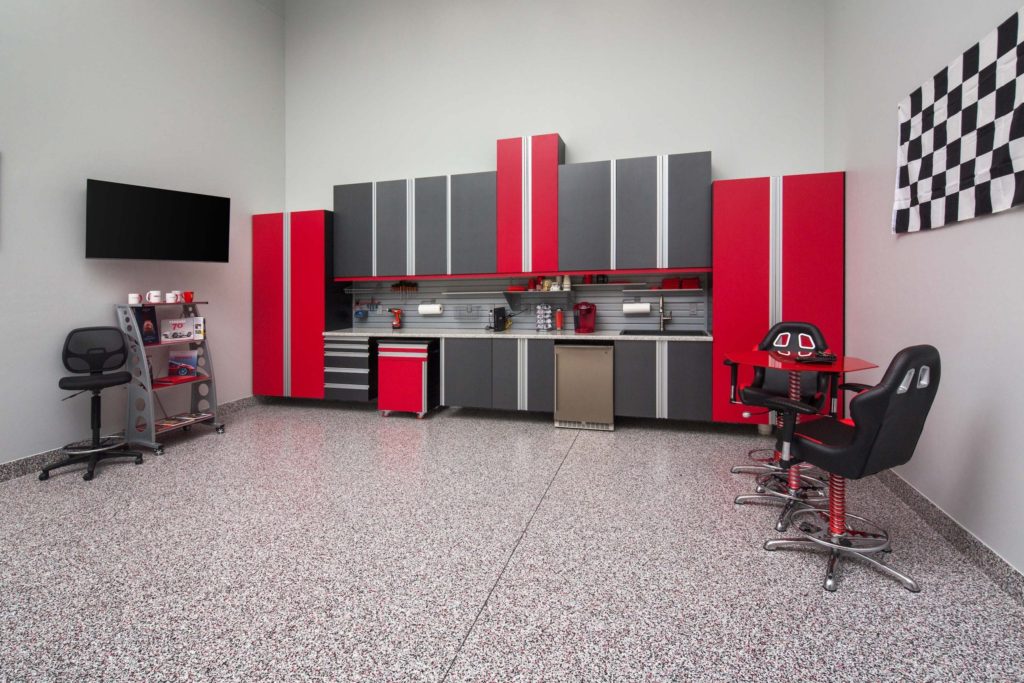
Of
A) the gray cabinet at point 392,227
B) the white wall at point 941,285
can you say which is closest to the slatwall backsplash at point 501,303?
the gray cabinet at point 392,227

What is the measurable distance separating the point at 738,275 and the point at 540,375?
6.70 feet

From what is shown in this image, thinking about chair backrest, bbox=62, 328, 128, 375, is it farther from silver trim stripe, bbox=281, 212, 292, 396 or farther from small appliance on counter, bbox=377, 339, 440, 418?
small appliance on counter, bbox=377, 339, 440, 418

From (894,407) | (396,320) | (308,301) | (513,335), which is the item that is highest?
(308,301)

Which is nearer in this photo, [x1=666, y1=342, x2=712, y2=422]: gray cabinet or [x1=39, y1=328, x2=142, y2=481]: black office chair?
[x1=39, y1=328, x2=142, y2=481]: black office chair

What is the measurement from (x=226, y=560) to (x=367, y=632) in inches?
39.6

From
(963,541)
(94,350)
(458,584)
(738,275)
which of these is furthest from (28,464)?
(963,541)

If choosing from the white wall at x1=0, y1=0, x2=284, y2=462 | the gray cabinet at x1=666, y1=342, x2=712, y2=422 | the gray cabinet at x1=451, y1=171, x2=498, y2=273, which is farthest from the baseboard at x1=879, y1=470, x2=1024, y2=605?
the white wall at x1=0, y1=0, x2=284, y2=462

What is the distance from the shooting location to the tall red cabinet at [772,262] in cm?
415

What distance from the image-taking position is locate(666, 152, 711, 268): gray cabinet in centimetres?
453

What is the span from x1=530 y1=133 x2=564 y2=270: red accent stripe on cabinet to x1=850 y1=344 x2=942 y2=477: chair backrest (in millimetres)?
3261

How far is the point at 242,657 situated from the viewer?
1.76 m

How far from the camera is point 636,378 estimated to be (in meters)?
4.71

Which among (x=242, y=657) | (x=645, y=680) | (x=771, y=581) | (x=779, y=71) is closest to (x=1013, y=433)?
(x=771, y=581)

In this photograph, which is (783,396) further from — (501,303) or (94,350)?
(94,350)
